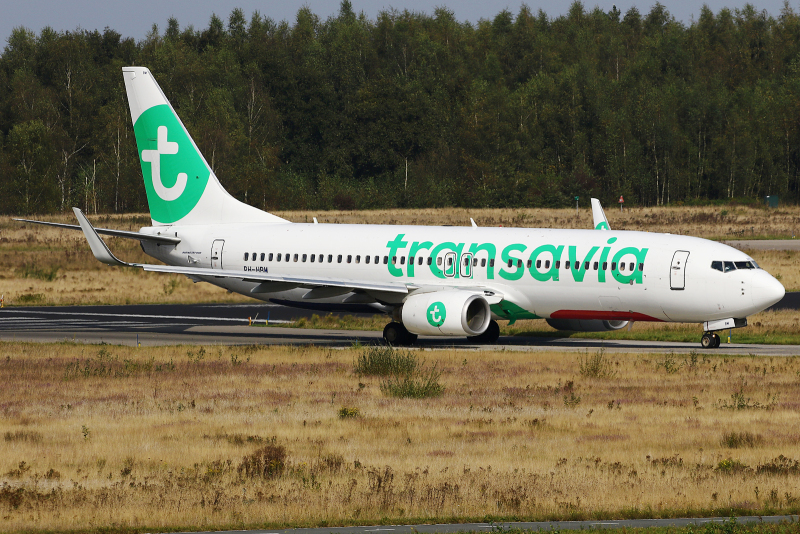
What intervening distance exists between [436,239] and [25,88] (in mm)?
101457

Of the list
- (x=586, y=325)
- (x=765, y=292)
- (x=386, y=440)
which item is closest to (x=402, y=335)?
(x=586, y=325)

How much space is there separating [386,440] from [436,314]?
1463cm

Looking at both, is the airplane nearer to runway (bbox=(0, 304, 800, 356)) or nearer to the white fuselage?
the white fuselage

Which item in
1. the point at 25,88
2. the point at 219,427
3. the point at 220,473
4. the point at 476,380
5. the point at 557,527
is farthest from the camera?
the point at 25,88

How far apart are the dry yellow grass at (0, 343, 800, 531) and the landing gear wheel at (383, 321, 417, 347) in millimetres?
5360

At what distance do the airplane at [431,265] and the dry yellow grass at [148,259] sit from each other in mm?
13874

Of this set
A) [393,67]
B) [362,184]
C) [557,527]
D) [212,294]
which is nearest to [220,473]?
[557,527]

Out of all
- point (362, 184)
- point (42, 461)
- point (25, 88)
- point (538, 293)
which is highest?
point (25, 88)

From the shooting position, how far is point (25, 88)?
417 feet

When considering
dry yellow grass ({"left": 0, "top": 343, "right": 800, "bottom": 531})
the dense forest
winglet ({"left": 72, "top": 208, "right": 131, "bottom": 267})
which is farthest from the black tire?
the dense forest

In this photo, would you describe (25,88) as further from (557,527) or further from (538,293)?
(557,527)

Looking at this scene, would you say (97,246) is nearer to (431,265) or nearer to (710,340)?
(431,265)

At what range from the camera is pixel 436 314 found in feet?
116

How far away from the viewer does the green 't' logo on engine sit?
35.2 metres
